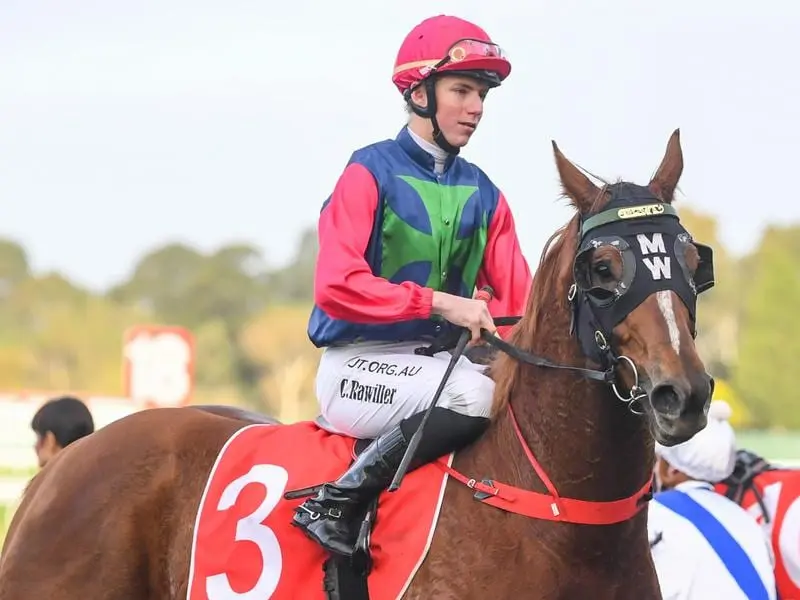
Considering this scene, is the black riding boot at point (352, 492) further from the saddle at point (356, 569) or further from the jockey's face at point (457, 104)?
the jockey's face at point (457, 104)

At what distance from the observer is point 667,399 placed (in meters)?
3.28

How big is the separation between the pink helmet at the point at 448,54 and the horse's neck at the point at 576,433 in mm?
906

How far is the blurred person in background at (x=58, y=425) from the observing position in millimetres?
6527

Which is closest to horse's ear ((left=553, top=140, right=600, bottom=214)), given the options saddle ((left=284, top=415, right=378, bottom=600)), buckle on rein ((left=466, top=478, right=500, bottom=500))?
buckle on rein ((left=466, top=478, right=500, bottom=500))

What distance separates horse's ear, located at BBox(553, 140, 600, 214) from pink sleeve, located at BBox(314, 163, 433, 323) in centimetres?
51

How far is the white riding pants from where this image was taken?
3.93 metres

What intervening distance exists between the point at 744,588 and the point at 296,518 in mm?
2041

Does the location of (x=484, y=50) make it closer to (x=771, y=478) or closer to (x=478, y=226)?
(x=478, y=226)

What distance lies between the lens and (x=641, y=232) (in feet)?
11.6

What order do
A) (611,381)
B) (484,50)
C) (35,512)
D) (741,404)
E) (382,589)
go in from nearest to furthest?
(611,381) < (382,589) < (484,50) < (35,512) < (741,404)

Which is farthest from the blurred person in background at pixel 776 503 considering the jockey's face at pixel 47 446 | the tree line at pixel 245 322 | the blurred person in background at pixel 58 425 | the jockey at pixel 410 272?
the tree line at pixel 245 322

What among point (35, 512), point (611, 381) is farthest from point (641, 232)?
point (35, 512)

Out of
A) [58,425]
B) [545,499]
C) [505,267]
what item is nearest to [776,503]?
[505,267]

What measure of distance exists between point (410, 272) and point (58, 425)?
3.02 meters
